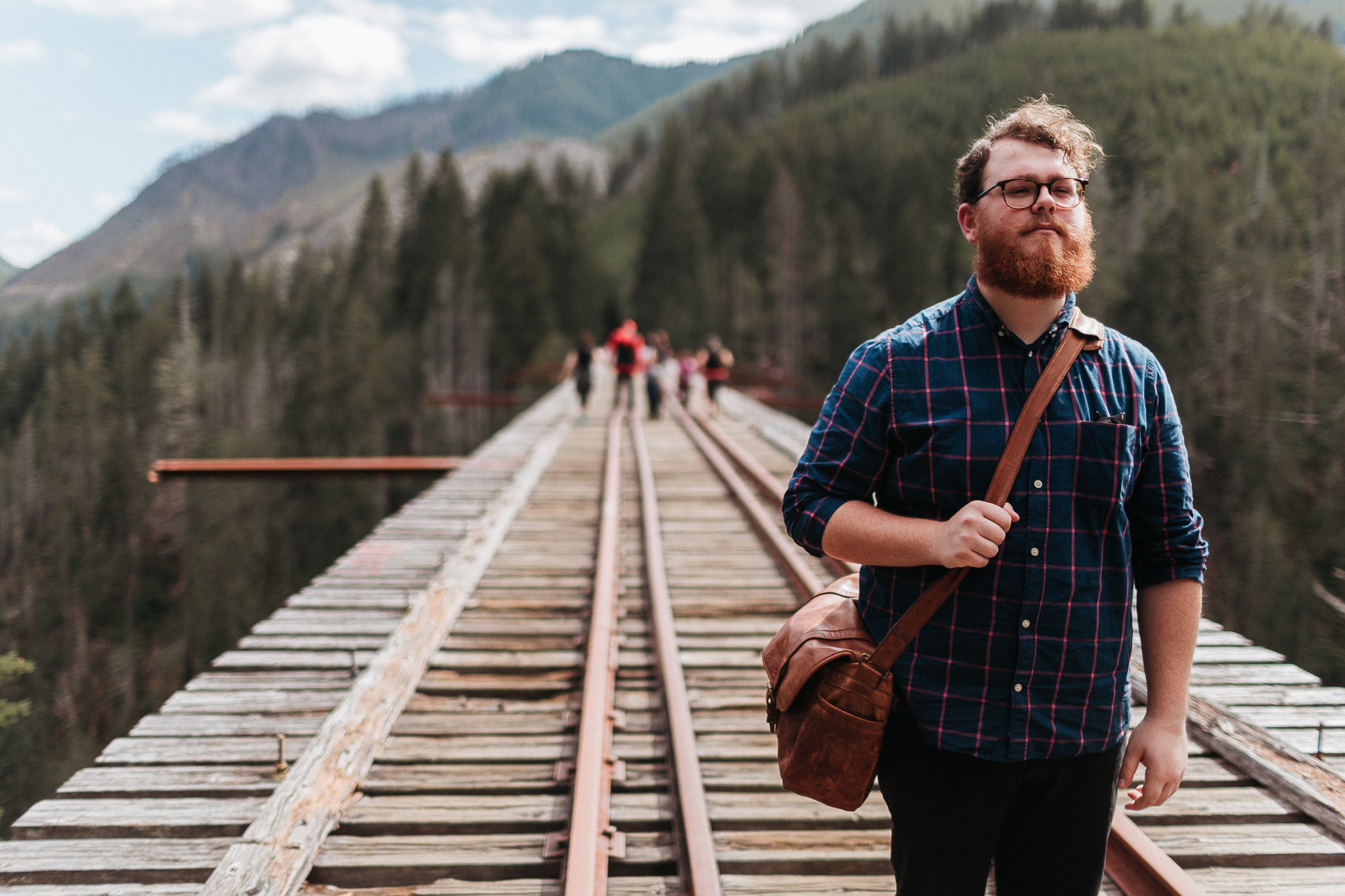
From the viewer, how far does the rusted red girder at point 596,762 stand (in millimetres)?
2898

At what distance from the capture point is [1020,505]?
1.64m

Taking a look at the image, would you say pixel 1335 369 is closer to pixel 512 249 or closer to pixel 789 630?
pixel 789 630

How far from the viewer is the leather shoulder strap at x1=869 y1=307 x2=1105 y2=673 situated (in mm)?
1602

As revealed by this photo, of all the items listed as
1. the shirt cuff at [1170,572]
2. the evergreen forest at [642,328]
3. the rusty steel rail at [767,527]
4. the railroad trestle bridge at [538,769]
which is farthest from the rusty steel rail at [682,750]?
the evergreen forest at [642,328]

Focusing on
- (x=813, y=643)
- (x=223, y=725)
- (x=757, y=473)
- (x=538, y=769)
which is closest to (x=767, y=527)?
(x=757, y=473)

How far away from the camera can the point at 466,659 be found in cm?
478

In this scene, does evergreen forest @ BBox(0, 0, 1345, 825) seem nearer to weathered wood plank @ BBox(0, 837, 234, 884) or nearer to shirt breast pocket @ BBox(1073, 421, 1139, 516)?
weathered wood plank @ BBox(0, 837, 234, 884)

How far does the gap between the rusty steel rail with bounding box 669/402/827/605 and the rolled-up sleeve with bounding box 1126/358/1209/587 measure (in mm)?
3149

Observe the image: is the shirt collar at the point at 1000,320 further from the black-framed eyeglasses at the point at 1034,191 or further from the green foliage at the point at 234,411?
the green foliage at the point at 234,411

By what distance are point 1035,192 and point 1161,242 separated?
47.7 metres

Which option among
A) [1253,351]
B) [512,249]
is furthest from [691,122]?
[1253,351]

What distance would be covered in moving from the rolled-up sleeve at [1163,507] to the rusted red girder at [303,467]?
9445 millimetres

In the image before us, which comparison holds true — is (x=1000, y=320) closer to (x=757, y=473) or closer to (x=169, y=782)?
(x=169, y=782)

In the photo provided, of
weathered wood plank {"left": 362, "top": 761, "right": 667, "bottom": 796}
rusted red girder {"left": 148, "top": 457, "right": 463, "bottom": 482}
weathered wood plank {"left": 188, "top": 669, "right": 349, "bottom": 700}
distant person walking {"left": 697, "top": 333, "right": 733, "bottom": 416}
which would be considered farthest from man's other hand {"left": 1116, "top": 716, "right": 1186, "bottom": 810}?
distant person walking {"left": 697, "top": 333, "right": 733, "bottom": 416}
